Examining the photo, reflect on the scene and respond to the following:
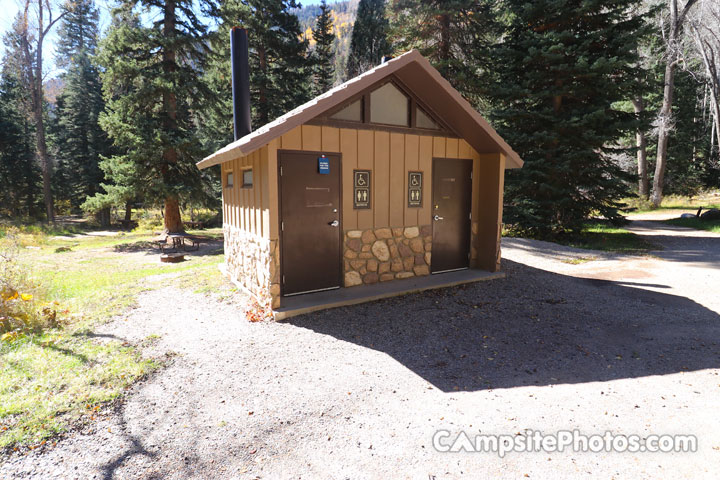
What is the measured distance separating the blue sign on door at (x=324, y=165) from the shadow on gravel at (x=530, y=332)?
219 cm

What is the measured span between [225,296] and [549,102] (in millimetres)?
11520

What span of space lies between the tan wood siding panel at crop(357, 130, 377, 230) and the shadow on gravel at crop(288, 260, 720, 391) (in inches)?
55.8

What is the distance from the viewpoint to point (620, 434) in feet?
9.37

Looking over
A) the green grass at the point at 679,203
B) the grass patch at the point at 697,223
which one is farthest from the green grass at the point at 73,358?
the green grass at the point at 679,203

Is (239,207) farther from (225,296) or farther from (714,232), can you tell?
(714,232)

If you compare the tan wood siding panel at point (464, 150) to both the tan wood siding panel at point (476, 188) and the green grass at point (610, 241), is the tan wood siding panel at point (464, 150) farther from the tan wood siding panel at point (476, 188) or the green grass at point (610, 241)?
the green grass at point (610, 241)

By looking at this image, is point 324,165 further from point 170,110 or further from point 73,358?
point 170,110

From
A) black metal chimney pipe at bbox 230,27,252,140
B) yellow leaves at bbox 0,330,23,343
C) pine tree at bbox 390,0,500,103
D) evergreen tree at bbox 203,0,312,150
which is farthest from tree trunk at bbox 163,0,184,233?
yellow leaves at bbox 0,330,23,343

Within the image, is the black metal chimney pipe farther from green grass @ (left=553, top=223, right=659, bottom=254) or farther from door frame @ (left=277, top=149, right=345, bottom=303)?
green grass @ (left=553, top=223, right=659, bottom=254)

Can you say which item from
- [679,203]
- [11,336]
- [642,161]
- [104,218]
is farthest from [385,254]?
[679,203]

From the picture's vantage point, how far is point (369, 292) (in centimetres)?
612

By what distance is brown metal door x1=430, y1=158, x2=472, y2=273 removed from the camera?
23.3ft

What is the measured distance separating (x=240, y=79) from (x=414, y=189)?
5.02m

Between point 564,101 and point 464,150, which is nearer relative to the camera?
point 464,150
